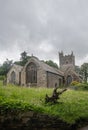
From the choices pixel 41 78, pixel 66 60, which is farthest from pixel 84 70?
pixel 41 78

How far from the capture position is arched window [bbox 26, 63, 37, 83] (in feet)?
189

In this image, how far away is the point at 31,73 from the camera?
58188mm

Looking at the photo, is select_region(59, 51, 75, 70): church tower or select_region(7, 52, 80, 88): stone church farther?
select_region(59, 51, 75, 70): church tower

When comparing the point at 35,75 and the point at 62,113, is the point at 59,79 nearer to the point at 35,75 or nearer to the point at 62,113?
the point at 35,75

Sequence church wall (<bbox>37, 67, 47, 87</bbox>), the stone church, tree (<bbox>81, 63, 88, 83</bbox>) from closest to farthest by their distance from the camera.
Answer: church wall (<bbox>37, 67, 47, 87</bbox>) → the stone church → tree (<bbox>81, 63, 88, 83</bbox>)

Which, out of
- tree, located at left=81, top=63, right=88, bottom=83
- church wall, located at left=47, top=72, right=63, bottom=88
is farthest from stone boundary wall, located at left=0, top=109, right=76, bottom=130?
tree, located at left=81, top=63, right=88, bottom=83

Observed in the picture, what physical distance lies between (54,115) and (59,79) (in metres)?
50.6

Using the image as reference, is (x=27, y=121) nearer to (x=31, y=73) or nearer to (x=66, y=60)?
(x=31, y=73)

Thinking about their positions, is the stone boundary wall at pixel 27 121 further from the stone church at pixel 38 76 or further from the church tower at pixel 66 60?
the church tower at pixel 66 60

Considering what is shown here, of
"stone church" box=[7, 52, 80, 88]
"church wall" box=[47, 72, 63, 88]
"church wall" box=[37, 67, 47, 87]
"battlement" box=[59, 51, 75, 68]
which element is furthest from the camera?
"battlement" box=[59, 51, 75, 68]

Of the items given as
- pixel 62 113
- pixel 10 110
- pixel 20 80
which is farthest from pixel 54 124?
pixel 20 80

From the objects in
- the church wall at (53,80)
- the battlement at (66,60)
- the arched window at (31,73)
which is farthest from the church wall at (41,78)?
the battlement at (66,60)

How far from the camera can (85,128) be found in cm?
1201

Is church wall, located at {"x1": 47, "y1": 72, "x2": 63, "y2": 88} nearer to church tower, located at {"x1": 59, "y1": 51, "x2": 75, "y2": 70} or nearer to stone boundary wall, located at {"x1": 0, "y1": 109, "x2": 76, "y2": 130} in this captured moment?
church tower, located at {"x1": 59, "y1": 51, "x2": 75, "y2": 70}
